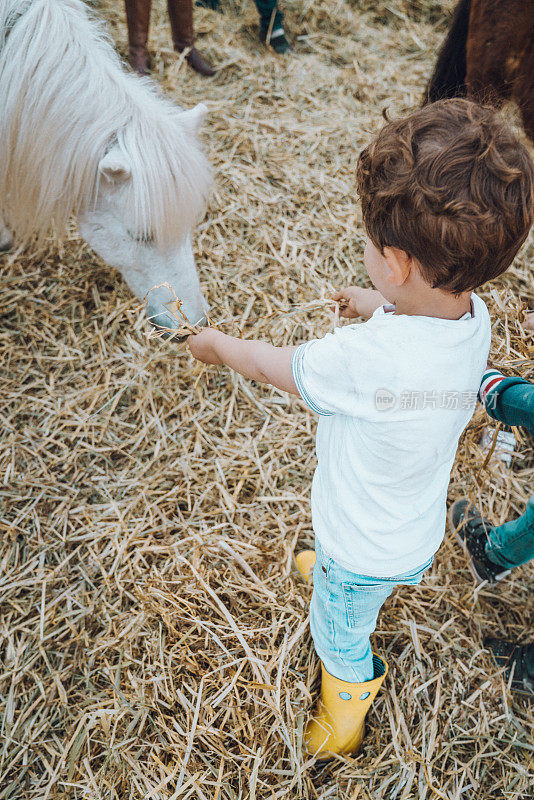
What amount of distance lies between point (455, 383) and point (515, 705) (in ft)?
4.13

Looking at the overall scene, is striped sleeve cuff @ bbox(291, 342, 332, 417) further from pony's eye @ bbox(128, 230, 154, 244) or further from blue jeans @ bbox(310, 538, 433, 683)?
pony's eye @ bbox(128, 230, 154, 244)

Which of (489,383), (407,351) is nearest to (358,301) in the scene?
(489,383)

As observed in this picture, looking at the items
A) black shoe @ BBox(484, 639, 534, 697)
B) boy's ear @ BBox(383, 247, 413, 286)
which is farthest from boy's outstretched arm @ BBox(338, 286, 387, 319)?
black shoe @ BBox(484, 639, 534, 697)

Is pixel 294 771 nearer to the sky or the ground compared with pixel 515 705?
nearer to the sky

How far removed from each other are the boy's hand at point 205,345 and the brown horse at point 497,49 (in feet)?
5.11

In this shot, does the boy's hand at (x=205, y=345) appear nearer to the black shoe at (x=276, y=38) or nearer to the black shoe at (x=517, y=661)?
the black shoe at (x=517, y=661)

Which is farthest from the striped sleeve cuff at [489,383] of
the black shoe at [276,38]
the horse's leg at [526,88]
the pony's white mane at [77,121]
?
the black shoe at [276,38]

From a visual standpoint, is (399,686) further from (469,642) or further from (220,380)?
(220,380)

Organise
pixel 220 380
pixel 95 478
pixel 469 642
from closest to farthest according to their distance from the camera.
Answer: pixel 469 642, pixel 95 478, pixel 220 380

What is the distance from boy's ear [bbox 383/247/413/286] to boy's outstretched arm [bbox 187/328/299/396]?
0.24m

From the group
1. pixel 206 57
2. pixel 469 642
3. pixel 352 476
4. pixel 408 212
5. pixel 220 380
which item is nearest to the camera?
→ pixel 408 212

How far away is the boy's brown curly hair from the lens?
2.52 ft

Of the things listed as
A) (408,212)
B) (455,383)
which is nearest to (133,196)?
(408,212)

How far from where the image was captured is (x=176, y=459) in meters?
1.96
